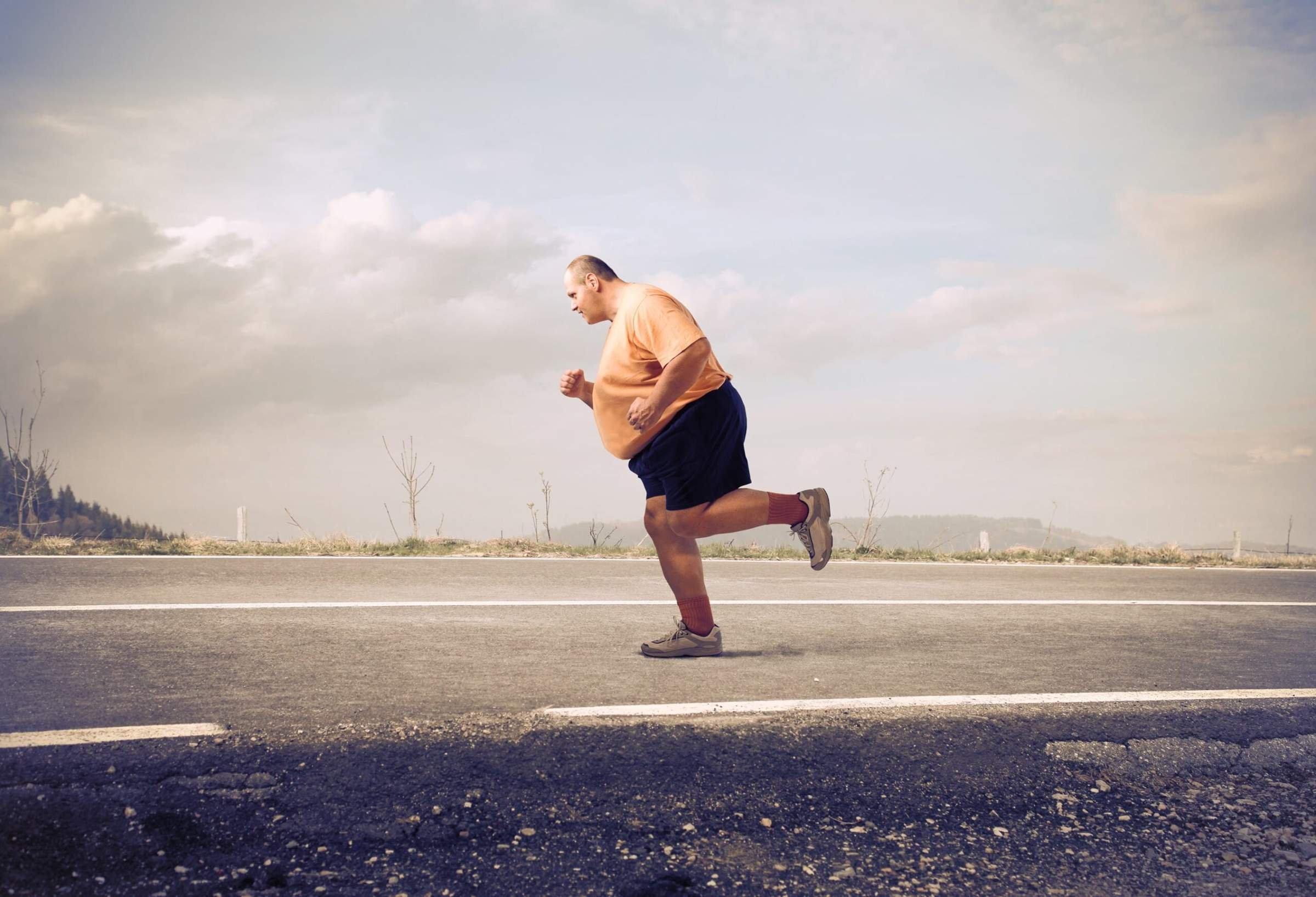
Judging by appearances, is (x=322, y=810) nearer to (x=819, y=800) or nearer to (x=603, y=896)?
(x=603, y=896)

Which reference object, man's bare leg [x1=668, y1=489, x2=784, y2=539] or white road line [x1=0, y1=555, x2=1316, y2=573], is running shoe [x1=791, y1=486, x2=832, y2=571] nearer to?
man's bare leg [x1=668, y1=489, x2=784, y2=539]

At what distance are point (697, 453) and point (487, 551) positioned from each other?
700 centimetres

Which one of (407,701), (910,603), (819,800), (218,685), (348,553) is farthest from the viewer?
(348,553)

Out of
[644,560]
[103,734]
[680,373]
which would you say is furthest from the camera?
[644,560]

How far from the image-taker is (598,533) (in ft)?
44.4

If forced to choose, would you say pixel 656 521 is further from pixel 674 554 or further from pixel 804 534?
pixel 804 534

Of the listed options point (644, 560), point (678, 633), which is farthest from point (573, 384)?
point (644, 560)

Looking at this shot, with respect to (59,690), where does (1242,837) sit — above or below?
below

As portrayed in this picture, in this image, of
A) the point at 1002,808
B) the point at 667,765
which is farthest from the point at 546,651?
the point at 1002,808

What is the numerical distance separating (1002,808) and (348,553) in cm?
915

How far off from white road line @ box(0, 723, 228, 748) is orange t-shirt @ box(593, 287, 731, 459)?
7.38 ft

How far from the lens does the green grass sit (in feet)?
34.9

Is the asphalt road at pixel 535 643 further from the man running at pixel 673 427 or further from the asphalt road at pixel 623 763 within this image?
the man running at pixel 673 427

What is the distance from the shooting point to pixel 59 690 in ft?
13.3
